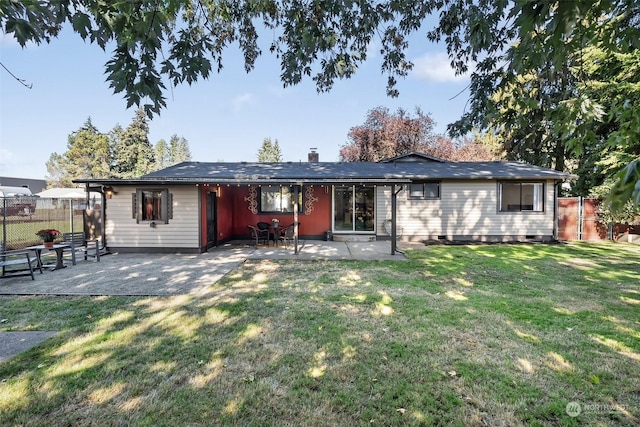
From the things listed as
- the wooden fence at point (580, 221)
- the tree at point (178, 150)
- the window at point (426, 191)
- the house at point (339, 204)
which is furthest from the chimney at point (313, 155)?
the tree at point (178, 150)

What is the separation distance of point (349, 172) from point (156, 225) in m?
6.92

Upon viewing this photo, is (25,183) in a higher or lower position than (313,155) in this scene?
higher

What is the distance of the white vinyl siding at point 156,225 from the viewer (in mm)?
9695

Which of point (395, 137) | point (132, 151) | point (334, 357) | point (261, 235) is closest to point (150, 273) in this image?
point (261, 235)

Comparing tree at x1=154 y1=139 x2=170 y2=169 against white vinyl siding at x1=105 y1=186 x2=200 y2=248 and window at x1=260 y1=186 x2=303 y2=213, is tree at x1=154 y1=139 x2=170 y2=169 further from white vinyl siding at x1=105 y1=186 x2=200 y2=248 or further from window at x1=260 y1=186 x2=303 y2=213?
white vinyl siding at x1=105 y1=186 x2=200 y2=248

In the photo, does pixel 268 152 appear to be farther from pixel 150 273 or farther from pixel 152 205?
pixel 150 273

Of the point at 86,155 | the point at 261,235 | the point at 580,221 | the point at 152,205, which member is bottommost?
the point at 261,235

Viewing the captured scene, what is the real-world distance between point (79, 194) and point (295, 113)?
40.3 ft

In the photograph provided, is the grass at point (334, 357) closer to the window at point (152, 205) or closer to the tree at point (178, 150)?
the window at point (152, 205)

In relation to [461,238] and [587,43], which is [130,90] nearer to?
[587,43]

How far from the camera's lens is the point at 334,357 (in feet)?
10.6

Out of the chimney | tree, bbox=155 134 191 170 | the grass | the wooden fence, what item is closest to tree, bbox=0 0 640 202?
the grass

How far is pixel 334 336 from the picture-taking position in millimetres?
3695

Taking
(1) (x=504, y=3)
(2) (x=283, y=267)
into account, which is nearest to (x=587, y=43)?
(1) (x=504, y=3)
